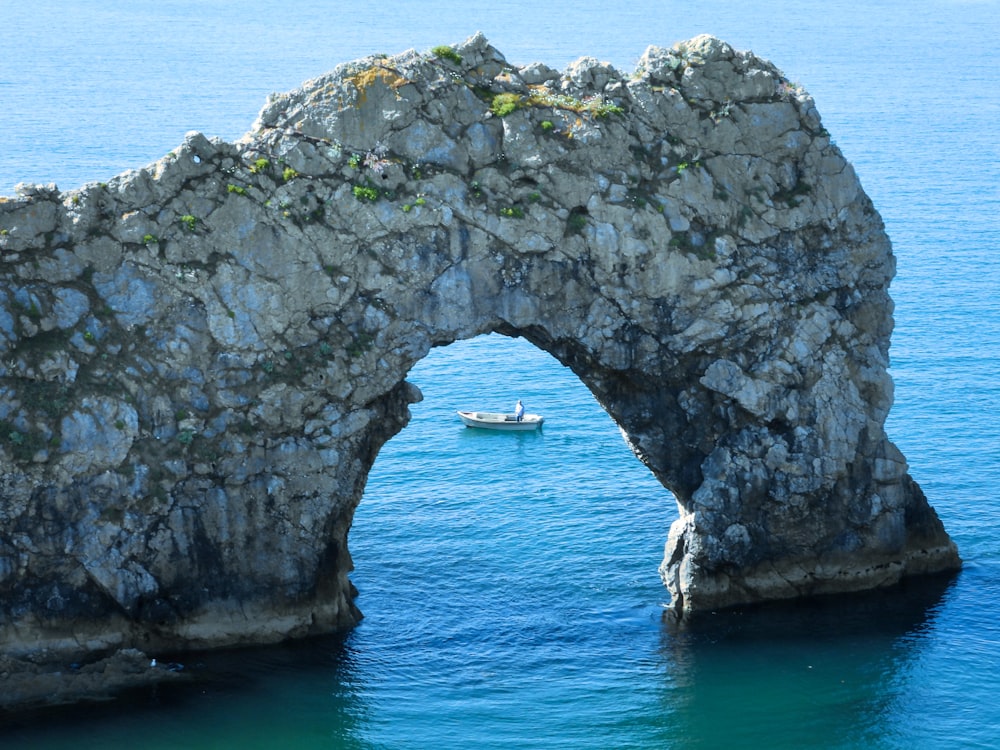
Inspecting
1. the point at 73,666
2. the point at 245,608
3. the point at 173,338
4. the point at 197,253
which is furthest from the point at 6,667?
the point at 197,253

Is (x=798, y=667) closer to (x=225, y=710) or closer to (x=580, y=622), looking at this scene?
(x=580, y=622)

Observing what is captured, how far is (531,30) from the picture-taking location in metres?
192

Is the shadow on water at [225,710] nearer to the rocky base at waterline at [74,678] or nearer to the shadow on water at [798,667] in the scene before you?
the rocky base at waterline at [74,678]

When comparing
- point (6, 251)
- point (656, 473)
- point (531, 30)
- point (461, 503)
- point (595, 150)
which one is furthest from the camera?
point (531, 30)

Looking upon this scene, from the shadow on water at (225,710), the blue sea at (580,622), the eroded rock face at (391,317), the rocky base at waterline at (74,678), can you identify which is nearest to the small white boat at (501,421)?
the blue sea at (580,622)

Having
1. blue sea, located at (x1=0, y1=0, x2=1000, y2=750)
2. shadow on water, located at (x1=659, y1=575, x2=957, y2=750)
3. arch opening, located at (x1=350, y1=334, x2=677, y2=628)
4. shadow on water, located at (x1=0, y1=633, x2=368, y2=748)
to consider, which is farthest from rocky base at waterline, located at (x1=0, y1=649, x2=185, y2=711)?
shadow on water, located at (x1=659, y1=575, x2=957, y2=750)

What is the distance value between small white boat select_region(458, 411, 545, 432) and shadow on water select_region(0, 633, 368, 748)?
24.9m

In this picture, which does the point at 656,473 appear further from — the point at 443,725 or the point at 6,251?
the point at 6,251

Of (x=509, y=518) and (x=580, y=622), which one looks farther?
(x=509, y=518)

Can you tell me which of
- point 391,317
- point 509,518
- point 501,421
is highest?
point 391,317

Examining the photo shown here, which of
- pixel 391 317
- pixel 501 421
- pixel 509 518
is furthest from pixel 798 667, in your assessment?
pixel 501 421

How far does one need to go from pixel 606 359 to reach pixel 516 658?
1026cm

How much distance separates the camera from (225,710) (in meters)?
42.7

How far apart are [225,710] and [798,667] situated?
1829cm
